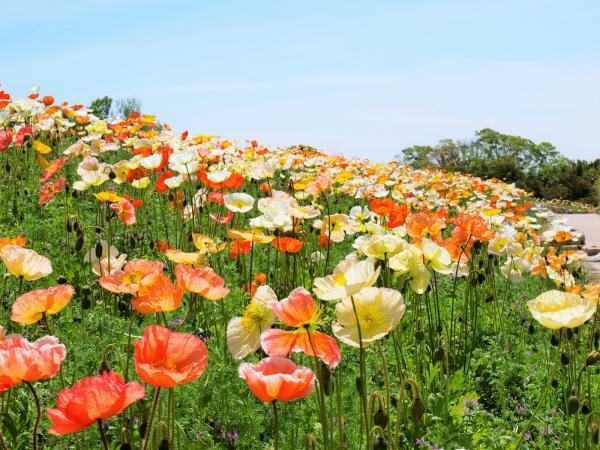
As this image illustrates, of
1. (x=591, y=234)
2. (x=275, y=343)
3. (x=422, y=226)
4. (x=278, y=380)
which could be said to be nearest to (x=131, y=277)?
(x=275, y=343)

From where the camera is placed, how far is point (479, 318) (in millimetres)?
4398

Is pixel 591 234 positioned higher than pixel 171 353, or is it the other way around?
pixel 171 353

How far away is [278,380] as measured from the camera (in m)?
1.33

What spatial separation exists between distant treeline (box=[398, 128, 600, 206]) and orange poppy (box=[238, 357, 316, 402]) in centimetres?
1867

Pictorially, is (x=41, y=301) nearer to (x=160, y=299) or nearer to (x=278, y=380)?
(x=160, y=299)

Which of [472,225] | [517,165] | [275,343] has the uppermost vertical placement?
[275,343]

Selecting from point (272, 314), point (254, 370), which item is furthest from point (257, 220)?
point (254, 370)

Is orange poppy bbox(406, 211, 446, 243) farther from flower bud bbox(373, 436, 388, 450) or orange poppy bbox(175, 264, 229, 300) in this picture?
flower bud bbox(373, 436, 388, 450)

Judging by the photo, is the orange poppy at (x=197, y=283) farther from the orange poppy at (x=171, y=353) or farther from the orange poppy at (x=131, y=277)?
the orange poppy at (x=171, y=353)

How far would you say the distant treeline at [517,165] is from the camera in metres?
25.0

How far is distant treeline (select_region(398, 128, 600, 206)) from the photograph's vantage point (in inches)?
985

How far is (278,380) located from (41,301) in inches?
32.8

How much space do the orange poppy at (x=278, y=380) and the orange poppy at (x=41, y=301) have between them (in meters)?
0.67

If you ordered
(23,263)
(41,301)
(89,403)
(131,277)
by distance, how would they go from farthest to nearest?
(23,263) → (131,277) → (41,301) → (89,403)
